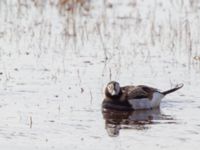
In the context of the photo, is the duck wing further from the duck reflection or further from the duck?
the duck reflection

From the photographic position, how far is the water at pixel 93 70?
35.7 ft

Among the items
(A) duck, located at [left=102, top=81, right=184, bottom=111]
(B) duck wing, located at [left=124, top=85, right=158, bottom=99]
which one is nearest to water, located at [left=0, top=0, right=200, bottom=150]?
Result: (A) duck, located at [left=102, top=81, right=184, bottom=111]

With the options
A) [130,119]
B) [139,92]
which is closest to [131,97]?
[139,92]

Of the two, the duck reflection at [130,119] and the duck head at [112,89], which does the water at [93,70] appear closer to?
the duck reflection at [130,119]

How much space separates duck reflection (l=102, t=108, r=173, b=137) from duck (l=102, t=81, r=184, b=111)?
0.43 feet

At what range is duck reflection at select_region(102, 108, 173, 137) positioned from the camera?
11422 millimetres

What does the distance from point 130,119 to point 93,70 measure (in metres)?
2.79

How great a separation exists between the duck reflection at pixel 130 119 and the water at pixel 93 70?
1cm

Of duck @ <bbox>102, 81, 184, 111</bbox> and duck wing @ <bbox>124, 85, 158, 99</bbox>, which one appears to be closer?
duck @ <bbox>102, 81, 184, 111</bbox>

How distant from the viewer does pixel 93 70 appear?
14852mm

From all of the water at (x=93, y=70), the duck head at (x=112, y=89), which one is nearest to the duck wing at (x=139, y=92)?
the duck head at (x=112, y=89)

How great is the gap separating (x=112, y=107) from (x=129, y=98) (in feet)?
1.38

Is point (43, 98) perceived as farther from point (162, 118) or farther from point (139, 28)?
point (139, 28)

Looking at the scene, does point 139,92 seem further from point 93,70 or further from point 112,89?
point 93,70
